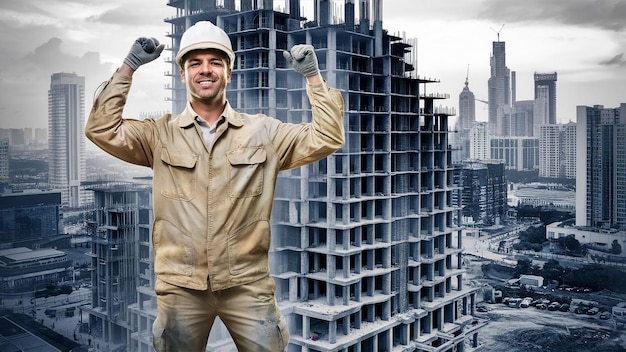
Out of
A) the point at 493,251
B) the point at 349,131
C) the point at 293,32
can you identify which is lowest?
the point at 493,251

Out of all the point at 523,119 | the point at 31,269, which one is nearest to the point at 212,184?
the point at 31,269

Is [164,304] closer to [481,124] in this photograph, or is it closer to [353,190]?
[353,190]

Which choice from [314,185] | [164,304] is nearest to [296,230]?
[314,185]

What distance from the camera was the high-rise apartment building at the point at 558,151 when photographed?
45.3 feet

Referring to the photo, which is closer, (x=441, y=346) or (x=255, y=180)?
(x=255, y=180)

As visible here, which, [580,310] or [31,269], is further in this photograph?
[580,310]

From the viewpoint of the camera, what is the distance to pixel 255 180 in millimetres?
1373

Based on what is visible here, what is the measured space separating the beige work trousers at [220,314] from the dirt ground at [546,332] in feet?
39.5

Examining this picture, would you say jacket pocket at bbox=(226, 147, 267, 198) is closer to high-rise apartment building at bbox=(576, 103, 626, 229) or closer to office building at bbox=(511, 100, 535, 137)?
high-rise apartment building at bbox=(576, 103, 626, 229)

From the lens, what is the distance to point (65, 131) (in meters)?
6.47

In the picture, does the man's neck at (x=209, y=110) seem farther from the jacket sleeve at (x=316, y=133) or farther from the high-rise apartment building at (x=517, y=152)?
the high-rise apartment building at (x=517, y=152)

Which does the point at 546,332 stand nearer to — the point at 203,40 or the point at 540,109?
the point at 540,109

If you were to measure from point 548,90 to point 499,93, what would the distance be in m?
1.31

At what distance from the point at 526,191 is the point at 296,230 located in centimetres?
862
